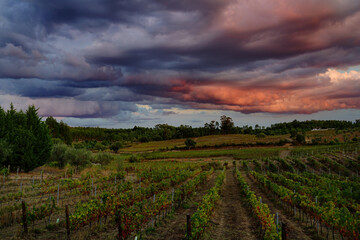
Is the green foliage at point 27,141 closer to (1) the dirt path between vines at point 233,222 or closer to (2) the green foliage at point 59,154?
(2) the green foliage at point 59,154

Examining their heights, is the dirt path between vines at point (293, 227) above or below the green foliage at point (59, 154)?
below

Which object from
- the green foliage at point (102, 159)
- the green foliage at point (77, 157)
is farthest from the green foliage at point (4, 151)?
the green foliage at point (102, 159)

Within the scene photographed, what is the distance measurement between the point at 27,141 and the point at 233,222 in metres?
35.2

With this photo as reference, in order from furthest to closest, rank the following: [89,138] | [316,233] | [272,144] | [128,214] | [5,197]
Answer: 1. [89,138]
2. [272,144]
3. [5,197]
4. [316,233]
5. [128,214]

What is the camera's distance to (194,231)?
10.6 meters

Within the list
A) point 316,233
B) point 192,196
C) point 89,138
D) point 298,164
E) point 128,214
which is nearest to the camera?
point 128,214

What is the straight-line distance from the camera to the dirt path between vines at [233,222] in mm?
12641

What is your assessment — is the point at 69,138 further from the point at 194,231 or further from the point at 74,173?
the point at 194,231

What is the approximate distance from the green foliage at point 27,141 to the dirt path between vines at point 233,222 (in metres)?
31.6

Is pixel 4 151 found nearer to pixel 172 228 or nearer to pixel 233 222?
pixel 172 228

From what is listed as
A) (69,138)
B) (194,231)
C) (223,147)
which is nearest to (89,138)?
(69,138)

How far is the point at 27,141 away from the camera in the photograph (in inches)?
1468

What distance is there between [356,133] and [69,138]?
118m

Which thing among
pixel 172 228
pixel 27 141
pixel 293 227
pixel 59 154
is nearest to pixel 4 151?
pixel 27 141
